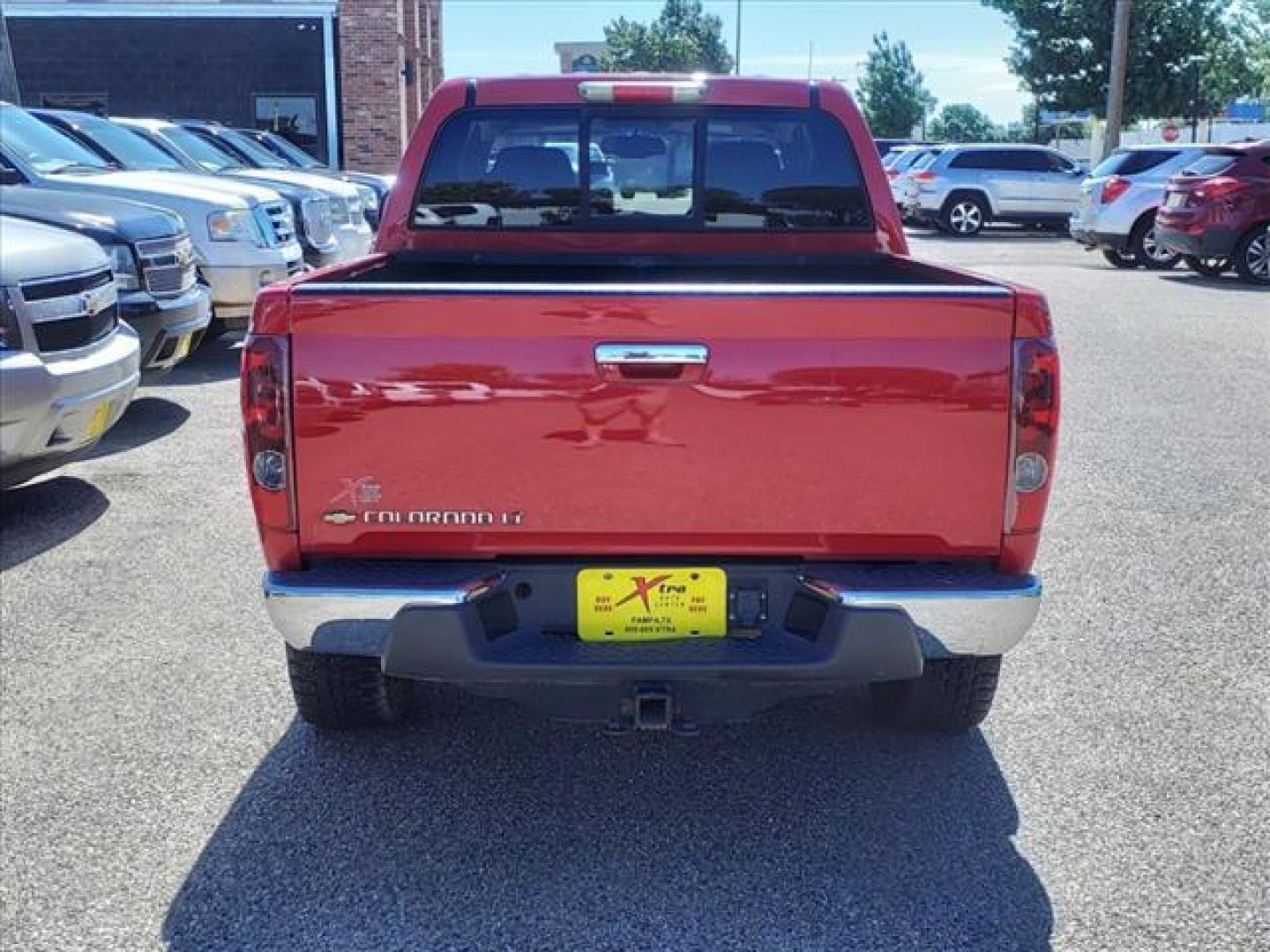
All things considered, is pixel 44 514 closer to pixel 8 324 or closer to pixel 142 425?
pixel 8 324

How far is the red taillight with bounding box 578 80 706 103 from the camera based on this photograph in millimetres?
4918

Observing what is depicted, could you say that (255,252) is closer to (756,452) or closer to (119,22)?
(756,452)

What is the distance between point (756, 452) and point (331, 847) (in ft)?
4.97

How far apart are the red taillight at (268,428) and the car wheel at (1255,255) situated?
16720mm

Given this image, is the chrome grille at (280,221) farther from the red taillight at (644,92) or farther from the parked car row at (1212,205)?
the parked car row at (1212,205)

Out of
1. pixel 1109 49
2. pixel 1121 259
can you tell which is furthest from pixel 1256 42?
pixel 1121 259

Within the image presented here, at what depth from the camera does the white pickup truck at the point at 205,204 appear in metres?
10.2

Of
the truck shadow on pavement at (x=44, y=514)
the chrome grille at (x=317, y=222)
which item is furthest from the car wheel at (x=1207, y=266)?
the truck shadow on pavement at (x=44, y=514)

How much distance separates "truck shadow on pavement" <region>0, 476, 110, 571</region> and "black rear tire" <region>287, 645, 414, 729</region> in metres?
2.61

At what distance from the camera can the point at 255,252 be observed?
11.2 m

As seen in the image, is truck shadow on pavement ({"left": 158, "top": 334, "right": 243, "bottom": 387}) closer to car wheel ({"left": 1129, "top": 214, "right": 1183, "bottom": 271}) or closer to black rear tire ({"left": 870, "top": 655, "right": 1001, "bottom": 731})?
black rear tire ({"left": 870, "top": 655, "right": 1001, "bottom": 731})

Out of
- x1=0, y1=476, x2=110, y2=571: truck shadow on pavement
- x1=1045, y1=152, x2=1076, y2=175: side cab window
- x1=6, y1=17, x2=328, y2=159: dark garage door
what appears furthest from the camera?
x1=6, y1=17, x2=328, y2=159: dark garage door

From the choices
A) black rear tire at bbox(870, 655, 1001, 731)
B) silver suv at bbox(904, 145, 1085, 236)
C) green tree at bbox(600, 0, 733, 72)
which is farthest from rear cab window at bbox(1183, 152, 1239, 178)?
green tree at bbox(600, 0, 733, 72)

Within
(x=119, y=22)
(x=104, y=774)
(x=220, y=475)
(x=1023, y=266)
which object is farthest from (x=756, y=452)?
(x=119, y=22)
